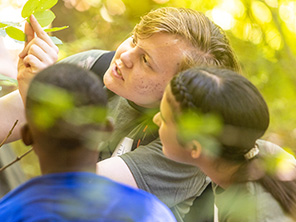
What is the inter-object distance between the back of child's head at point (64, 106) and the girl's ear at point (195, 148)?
192mm

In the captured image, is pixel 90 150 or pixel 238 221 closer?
pixel 90 150

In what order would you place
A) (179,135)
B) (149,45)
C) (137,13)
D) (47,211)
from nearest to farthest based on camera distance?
(47,211) < (179,135) < (149,45) < (137,13)

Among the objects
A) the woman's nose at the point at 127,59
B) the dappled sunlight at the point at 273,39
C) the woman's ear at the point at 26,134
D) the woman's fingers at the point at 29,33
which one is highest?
the woman's fingers at the point at 29,33

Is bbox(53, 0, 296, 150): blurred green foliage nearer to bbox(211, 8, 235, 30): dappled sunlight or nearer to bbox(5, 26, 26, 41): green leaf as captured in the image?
bbox(211, 8, 235, 30): dappled sunlight

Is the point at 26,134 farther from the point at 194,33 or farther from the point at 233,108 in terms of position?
the point at 194,33

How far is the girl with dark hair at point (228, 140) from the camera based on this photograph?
2.56 ft

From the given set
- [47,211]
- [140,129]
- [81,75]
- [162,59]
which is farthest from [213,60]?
[47,211]

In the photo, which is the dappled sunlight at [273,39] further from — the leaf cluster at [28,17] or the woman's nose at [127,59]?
the leaf cluster at [28,17]

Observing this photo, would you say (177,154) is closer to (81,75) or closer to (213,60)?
(81,75)

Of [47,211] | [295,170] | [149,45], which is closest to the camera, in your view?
[47,211]

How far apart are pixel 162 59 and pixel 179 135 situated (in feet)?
1.21

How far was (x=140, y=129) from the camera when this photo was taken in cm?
121

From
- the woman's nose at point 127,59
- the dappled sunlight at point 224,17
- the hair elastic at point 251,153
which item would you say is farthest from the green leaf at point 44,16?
the dappled sunlight at point 224,17

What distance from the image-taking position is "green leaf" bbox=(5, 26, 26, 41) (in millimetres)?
889
